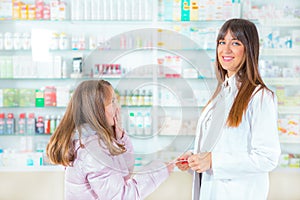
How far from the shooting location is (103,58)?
155 centimetres

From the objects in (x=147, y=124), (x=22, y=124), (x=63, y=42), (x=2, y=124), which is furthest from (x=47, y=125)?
(x=147, y=124)

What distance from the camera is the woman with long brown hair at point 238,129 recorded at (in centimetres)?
154

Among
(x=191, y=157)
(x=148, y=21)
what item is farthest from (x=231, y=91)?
(x=148, y=21)

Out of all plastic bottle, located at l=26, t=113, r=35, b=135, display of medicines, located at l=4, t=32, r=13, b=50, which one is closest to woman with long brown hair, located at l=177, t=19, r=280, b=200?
plastic bottle, located at l=26, t=113, r=35, b=135

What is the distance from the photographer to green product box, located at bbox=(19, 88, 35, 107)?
350 cm

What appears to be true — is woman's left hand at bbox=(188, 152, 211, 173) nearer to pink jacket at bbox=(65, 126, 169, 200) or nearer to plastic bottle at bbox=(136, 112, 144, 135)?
pink jacket at bbox=(65, 126, 169, 200)

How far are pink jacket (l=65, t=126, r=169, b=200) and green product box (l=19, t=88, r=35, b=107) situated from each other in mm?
Result: 2039

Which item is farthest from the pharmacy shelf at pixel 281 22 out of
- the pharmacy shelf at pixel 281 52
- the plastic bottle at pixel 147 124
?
the plastic bottle at pixel 147 124

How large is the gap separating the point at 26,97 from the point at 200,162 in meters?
2.31

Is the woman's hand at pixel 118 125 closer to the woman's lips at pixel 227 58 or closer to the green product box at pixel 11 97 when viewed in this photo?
the woman's lips at pixel 227 58

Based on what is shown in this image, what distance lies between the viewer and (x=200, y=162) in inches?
60.8

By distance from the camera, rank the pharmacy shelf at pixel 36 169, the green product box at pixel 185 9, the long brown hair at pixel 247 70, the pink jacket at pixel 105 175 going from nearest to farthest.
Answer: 1. the pink jacket at pixel 105 175
2. the long brown hair at pixel 247 70
3. the pharmacy shelf at pixel 36 169
4. the green product box at pixel 185 9

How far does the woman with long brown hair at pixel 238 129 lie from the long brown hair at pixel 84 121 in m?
0.30

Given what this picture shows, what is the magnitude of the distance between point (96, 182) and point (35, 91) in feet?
7.06
